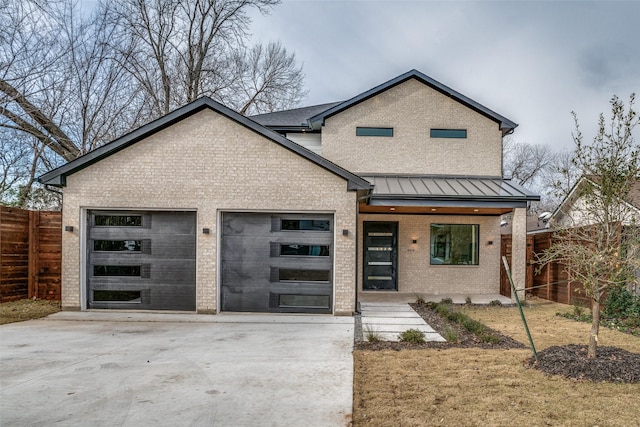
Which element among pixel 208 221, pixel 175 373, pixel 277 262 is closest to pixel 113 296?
pixel 208 221

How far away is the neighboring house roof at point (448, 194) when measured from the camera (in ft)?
34.0

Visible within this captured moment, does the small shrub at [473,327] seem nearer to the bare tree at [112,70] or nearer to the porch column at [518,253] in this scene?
the porch column at [518,253]

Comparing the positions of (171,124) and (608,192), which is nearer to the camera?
(608,192)

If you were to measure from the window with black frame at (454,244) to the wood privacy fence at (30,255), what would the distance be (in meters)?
10.8

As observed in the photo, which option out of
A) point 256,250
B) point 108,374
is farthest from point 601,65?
point 108,374

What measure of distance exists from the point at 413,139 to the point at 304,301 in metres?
6.42

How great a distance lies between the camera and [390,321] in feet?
28.1

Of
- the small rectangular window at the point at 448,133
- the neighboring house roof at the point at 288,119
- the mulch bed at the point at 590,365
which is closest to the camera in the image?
the mulch bed at the point at 590,365

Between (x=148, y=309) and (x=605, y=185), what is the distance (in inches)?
355

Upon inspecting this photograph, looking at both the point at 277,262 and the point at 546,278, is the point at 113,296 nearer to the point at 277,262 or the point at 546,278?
the point at 277,262

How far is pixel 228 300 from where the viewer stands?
9289 millimetres

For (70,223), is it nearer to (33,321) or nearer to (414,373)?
(33,321)

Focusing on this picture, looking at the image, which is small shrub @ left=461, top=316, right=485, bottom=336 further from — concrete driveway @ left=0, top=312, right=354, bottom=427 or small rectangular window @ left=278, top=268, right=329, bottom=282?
small rectangular window @ left=278, top=268, right=329, bottom=282

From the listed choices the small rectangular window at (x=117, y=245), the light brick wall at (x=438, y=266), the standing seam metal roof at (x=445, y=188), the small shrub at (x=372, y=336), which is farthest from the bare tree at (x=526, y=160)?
the small rectangular window at (x=117, y=245)
